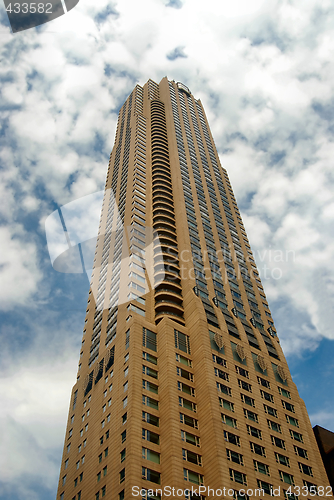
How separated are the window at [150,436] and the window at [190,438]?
2995mm

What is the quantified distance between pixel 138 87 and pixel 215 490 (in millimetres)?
130147

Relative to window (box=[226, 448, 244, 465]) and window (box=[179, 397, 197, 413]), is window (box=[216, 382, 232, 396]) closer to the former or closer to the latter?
window (box=[179, 397, 197, 413])

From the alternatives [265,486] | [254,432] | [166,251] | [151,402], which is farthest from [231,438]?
[166,251]

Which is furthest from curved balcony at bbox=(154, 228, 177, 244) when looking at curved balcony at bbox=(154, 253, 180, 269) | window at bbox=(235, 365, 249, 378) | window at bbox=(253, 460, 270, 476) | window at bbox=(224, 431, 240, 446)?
window at bbox=(253, 460, 270, 476)

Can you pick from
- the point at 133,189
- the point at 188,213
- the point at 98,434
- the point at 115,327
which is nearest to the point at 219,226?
the point at 188,213

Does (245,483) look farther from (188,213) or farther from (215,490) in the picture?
(188,213)

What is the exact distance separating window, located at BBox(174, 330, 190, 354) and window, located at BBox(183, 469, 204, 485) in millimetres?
17160

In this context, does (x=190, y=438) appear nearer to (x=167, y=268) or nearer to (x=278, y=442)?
(x=278, y=442)

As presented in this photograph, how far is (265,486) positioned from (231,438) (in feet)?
20.7

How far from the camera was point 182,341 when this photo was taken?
64438mm

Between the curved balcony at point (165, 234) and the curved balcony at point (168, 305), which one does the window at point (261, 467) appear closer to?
the curved balcony at point (168, 305)

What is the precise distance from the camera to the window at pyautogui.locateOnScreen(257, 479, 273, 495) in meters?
51.6

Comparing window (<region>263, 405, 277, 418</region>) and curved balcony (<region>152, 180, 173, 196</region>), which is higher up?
curved balcony (<region>152, 180, 173, 196</region>)

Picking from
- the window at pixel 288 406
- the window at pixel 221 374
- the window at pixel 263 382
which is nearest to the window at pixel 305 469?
the window at pixel 288 406
